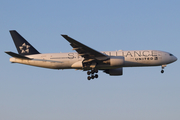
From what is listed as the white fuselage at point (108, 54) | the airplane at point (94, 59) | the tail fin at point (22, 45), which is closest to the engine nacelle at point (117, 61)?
the airplane at point (94, 59)

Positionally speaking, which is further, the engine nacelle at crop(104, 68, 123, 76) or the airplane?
the engine nacelle at crop(104, 68, 123, 76)

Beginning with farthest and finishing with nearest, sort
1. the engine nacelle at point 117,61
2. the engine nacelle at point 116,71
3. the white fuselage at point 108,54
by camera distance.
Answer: the engine nacelle at point 116,71 < the white fuselage at point 108,54 < the engine nacelle at point 117,61

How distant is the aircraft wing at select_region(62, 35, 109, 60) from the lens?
1622 inches

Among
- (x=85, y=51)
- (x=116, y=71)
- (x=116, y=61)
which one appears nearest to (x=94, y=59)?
(x=85, y=51)

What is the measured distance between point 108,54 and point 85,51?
424cm

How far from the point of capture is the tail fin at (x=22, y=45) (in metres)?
48.8

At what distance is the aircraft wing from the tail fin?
9.04 meters

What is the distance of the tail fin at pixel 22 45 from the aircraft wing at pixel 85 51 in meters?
9.04

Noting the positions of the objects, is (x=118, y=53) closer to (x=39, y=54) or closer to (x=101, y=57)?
(x=101, y=57)

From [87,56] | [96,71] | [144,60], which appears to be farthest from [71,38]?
[144,60]

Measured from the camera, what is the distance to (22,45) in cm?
4906

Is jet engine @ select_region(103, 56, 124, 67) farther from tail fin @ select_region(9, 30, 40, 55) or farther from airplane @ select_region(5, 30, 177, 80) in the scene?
tail fin @ select_region(9, 30, 40, 55)

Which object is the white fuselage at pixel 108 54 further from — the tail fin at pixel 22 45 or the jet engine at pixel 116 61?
the tail fin at pixel 22 45

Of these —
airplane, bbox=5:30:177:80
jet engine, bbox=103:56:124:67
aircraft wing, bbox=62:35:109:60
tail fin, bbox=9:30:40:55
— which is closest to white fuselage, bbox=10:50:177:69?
airplane, bbox=5:30:177:80
